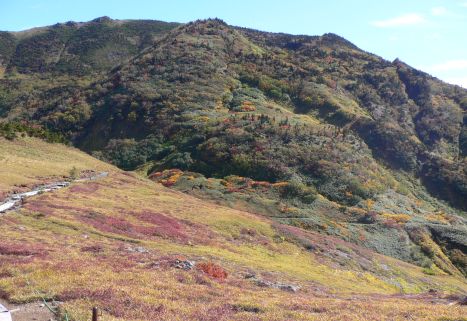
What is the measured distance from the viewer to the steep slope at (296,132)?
255 feet

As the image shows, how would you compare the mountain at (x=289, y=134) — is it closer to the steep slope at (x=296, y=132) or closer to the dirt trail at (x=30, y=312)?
the steep slope at (x=296, y=132)

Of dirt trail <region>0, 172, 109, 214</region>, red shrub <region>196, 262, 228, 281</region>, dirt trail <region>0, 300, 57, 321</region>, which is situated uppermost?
dirt trail <region>0, 300, 57, 321</region>

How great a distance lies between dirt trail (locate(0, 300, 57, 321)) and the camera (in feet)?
51.1

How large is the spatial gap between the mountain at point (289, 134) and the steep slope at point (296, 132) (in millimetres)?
414

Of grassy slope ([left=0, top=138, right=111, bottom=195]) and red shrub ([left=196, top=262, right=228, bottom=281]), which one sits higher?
red shrub ([left=196, top=262, right=228, bottom=281])

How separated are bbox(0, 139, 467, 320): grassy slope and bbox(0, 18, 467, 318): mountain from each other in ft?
23.8

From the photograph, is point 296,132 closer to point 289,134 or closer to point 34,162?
point 289,134

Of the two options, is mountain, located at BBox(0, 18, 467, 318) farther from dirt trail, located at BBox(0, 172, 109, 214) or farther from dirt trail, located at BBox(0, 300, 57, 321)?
dirt trail, located at BBox(0, 300, 57, 321)

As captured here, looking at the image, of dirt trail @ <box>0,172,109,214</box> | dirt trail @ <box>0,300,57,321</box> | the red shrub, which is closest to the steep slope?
dirt trail @ <box>0,172,109,214</box>

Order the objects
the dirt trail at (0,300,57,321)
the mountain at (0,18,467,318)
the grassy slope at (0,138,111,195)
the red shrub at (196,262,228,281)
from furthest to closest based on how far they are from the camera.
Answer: the mountain at (0,18,467,318) → the grassy slope at (0,138,111,195) → the red shrub at (196,262,228,281) → the dirt trail at (0,300,57,321)

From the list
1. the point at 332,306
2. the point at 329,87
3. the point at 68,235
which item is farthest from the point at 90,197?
the point at 329,87

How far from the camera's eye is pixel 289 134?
106 meters

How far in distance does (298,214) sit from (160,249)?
130 ft

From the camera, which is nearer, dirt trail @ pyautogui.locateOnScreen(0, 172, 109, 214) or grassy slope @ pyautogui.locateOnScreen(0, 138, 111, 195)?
dirt trail @ pyautogui.locateOnScreen(0, 172, 109, 214)
